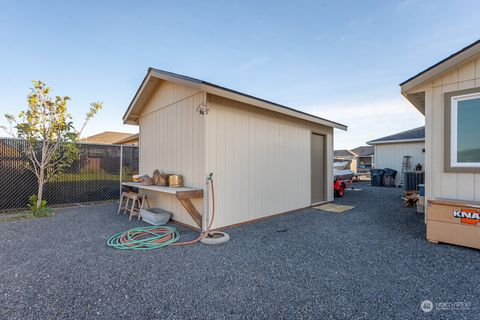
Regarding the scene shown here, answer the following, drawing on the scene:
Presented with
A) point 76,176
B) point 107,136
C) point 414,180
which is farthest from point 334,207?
point 107,136

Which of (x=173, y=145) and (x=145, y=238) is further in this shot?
(x=173, y=145)

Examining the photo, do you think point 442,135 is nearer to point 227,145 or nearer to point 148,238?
point 227,145

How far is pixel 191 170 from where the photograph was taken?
450 cm

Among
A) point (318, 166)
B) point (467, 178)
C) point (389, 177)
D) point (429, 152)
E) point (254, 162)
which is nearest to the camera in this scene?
point (467, 178)

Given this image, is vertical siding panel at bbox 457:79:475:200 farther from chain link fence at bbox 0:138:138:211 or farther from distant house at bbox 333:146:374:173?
distant house at bbox 333:146:374:173

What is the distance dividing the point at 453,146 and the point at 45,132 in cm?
911

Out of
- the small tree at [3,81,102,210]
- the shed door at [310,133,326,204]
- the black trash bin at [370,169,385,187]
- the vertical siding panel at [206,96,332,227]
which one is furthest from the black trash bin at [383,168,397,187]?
Answer: the small tree at [3,81,102,210]

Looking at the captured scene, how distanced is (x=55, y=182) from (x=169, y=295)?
247 inches

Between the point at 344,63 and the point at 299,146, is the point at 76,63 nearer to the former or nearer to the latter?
the point at 299,146

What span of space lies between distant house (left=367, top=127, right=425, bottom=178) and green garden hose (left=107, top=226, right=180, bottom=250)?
1357 cm

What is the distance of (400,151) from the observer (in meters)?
13.0

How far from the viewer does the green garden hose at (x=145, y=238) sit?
3471mm

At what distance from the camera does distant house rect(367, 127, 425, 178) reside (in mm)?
12232

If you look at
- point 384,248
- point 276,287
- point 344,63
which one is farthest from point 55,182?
point 344,63
